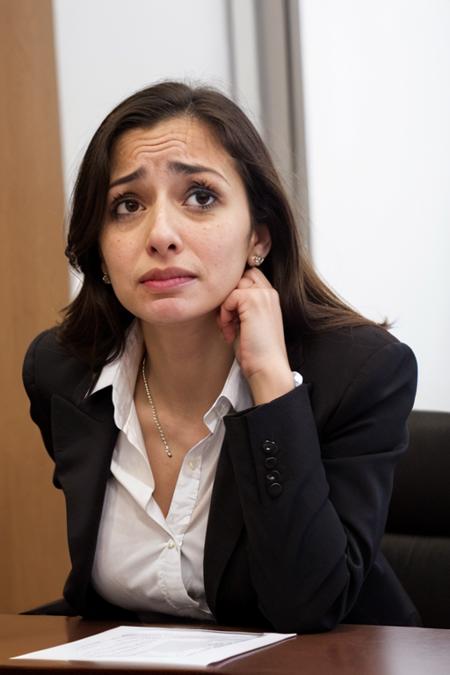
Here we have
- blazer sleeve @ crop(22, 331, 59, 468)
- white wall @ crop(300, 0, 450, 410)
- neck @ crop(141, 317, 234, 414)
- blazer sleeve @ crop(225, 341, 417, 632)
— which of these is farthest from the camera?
white wall @ crop(300, 0, 450, 410)

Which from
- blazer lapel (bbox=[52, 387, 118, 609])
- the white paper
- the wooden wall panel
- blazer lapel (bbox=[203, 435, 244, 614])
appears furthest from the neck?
the wooden wall panel

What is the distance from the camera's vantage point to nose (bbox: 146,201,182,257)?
1.86 metres

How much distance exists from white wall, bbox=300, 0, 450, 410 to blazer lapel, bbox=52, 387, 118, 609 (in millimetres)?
1505

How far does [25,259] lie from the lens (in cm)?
332

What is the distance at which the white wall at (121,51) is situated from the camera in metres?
3.36

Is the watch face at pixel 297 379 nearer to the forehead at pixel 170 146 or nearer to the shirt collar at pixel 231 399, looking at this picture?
the shirt collar at pixel 231 399

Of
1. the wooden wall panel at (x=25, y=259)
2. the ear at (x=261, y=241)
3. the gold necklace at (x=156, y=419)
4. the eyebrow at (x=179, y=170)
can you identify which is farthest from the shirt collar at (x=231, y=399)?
the wooden wall panel at (x=25, y=259)

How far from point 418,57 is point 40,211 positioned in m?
1.16

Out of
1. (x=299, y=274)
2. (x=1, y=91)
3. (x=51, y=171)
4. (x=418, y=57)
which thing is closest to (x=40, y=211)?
(x=51, y=171)

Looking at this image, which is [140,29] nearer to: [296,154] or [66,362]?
[296,154]

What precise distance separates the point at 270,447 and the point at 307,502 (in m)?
0.10

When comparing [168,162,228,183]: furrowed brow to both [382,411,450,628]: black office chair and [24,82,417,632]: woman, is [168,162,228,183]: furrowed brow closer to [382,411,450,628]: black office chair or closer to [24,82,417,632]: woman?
[24,82,417,632]: woman

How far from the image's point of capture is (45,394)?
7.07ft

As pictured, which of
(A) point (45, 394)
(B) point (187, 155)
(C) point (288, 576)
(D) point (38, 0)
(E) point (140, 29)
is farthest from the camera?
(E) point (140, 29)
